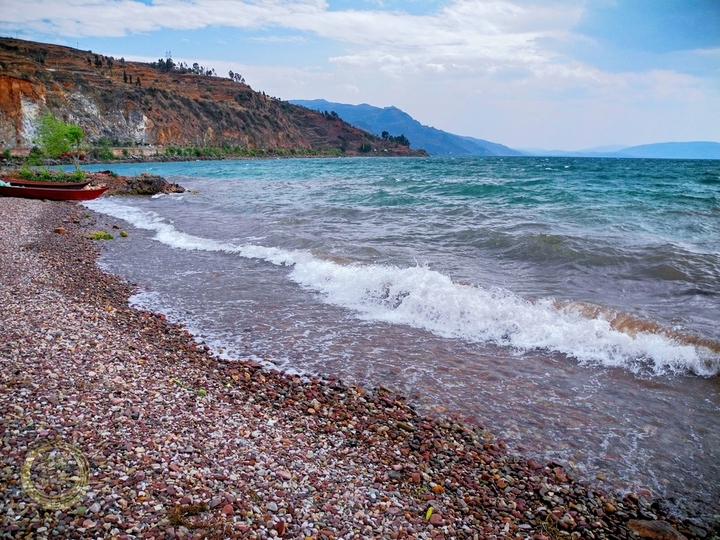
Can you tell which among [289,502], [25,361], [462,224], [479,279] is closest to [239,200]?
[462,224]

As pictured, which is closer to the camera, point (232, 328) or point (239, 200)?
point (232, 328)

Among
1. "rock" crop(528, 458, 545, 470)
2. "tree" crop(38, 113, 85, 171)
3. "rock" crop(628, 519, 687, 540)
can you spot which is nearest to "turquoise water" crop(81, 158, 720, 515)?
"rock" crop(528, 458, 545, 470)

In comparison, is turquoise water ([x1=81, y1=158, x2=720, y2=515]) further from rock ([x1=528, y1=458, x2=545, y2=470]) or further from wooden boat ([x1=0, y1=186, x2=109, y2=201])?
wooden boat ([x1=0, y1=186, x2=109, y2=201])

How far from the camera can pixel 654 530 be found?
3.94m

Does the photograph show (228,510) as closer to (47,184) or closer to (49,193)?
(49,193)

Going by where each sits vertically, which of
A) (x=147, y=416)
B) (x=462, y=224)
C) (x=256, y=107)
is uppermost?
(x=256, y=107)

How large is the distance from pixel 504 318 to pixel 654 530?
5082 millimetres

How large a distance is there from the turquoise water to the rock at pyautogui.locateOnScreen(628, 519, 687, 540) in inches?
21.5

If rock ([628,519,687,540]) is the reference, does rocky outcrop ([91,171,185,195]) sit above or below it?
above

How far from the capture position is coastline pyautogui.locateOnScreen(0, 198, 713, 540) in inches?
143

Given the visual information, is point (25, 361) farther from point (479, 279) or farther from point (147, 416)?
point (479, 279)

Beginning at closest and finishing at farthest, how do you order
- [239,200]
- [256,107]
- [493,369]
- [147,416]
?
[147,416], [493,369], [239,200], [256,107]

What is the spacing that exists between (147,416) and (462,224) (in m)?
16.1

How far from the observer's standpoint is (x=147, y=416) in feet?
15.9
